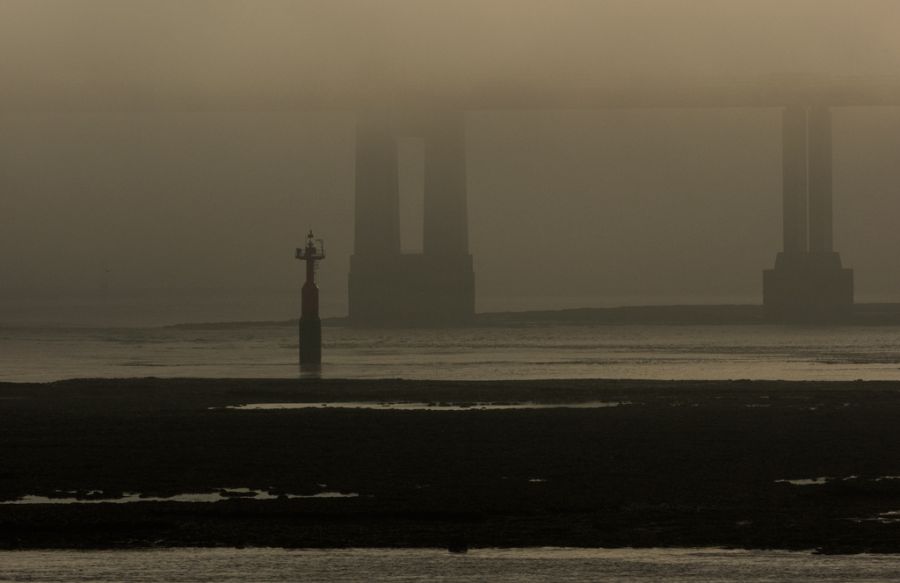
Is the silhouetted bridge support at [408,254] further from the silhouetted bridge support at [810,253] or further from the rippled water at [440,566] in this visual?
the rippled water at [440,566]

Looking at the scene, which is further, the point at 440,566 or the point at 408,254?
the point at 408,254

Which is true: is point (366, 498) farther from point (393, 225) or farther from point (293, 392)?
point (393, 225)

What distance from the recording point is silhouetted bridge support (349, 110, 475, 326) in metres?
129

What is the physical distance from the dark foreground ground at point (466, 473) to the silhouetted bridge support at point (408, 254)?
92833mm

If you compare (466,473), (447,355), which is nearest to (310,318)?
(447,355)

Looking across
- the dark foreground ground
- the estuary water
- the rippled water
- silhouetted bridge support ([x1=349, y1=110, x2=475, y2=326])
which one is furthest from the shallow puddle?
silhouetted bridge support ([x1=349, y1=110, x2=475, y2=326])

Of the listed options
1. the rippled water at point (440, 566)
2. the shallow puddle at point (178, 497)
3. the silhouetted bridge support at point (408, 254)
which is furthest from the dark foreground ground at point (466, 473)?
the silhouetted bridge support at point (408, 254)

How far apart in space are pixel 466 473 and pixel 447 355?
176 feet

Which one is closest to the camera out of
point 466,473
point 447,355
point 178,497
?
point 178,497

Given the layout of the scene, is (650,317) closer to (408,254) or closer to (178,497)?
(408,254)

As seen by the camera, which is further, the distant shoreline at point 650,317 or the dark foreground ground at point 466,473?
the distant shoreline at point 650,317

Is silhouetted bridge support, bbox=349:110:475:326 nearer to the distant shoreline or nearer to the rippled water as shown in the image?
the distant shoreline

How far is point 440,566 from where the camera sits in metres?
15.6

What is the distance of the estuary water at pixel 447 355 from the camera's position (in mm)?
55906
